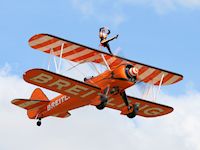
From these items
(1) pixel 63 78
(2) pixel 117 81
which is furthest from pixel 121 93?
(1) pixel 63 78

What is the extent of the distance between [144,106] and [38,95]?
531 cm

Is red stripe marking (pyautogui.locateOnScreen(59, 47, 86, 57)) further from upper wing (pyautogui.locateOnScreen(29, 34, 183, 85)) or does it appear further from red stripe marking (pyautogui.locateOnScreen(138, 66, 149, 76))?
red stripe marking (pyautogui.locateOnScreen(138, 66, 149, 76))

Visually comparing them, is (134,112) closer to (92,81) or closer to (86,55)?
(92,81)

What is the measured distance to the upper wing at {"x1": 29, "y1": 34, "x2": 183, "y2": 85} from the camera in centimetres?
2822

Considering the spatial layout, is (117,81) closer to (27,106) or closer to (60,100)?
(60,100)

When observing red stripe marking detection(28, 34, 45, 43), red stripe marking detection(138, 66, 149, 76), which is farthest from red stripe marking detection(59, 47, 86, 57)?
red stripe marking detection(138, 66, 149, 76)

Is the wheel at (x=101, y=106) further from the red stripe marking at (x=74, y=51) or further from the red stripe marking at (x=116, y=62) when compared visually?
the red stripe marking at (x=116, y=62)

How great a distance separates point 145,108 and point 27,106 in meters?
5.51

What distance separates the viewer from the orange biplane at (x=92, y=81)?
1092 inches

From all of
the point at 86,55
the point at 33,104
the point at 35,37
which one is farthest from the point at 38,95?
the point at 35,37

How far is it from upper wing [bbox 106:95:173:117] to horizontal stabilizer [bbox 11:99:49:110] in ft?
10.1

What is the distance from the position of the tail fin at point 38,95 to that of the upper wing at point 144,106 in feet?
11.0

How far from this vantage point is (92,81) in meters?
28.7

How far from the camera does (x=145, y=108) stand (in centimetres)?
3189
